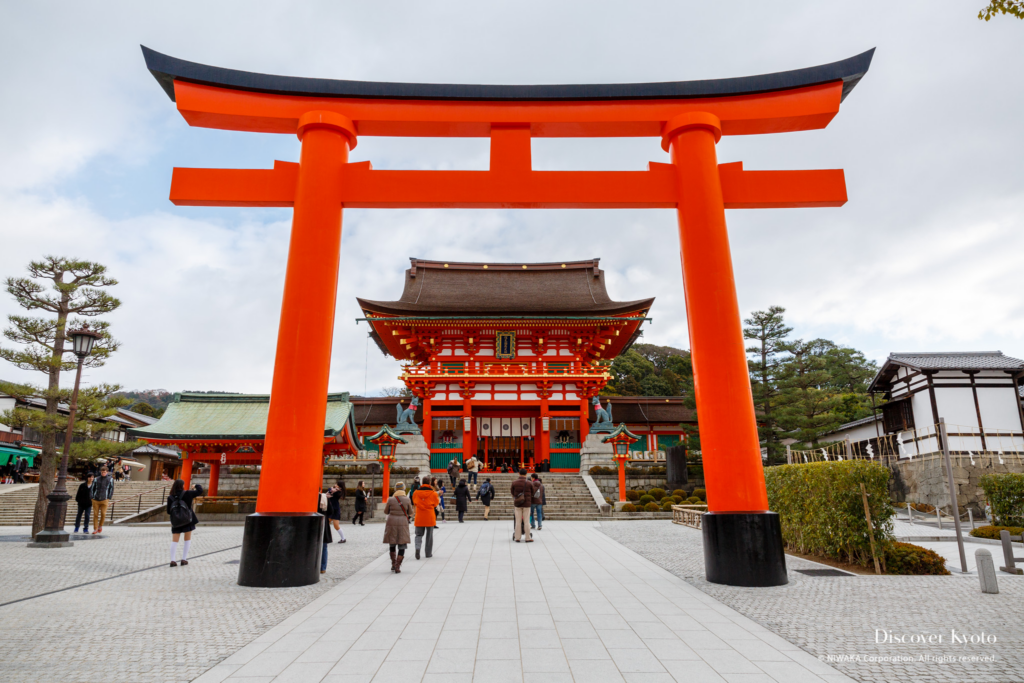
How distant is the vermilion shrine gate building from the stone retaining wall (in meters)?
10.3

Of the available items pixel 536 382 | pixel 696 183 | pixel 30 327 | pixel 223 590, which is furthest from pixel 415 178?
pixel 536 382

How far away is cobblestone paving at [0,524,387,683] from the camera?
4.04 meters

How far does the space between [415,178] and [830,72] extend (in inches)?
240

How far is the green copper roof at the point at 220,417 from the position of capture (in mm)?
17578

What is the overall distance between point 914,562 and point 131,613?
9.96m

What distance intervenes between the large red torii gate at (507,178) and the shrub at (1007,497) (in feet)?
32.2

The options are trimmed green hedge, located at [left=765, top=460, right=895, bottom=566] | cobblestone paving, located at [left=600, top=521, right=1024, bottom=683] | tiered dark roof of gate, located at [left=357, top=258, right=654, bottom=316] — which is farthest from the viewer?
tiered dark roof of gate, located at [left=357, top=258, right=654, bottom=316]

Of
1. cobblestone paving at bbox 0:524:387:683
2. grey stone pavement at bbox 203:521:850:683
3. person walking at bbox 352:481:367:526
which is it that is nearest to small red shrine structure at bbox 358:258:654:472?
person walking at bbox 352:481:367:526

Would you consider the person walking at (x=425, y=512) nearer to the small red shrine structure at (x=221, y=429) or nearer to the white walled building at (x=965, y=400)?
the small red shrine structure at (x=221, y=429)

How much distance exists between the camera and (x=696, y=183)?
7957 millimetres

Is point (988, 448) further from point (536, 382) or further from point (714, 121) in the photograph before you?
point (714, 121)

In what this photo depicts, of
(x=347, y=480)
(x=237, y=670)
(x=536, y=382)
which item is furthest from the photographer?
A: (x=536, y=382)

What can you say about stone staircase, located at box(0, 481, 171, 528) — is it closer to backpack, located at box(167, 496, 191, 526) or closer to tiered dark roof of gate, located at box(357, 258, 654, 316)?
backpack, located at box(167, 496, 191, 526)

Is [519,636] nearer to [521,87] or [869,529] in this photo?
[869,529]
